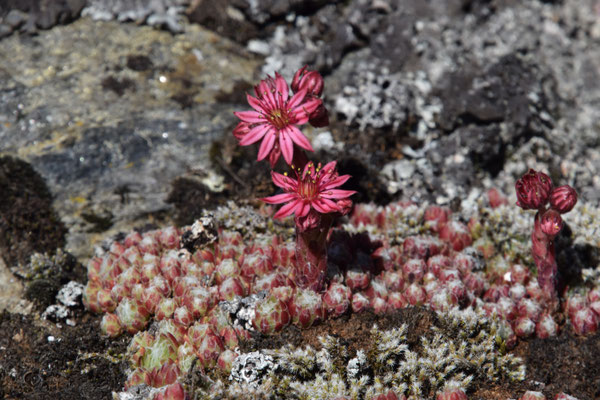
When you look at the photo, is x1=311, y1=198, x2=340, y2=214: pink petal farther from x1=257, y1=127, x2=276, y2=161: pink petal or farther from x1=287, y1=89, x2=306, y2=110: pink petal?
x1=287, y1=89, x2=306, y2=110: pink petal

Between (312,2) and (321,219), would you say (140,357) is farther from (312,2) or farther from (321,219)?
(312,2)

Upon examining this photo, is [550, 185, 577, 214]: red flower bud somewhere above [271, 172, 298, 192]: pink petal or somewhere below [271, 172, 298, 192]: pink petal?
above

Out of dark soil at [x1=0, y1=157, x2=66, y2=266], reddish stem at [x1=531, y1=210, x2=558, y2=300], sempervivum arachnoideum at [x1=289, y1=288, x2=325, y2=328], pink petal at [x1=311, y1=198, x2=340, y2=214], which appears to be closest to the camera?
pink petal at [x1=311, y1=198, x2=340, y2=214]

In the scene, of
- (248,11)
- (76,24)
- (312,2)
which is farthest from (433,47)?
(76,24)

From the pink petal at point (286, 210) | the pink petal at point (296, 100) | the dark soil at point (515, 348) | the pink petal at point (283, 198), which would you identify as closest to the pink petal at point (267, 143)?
the pink petal at point (296, 100)

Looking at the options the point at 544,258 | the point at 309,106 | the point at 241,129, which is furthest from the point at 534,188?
the point at 241,129

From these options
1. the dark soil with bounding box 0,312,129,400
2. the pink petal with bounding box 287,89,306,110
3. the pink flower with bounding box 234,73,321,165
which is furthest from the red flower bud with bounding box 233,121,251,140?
the dark soil with bounding box 0,312,129,400
